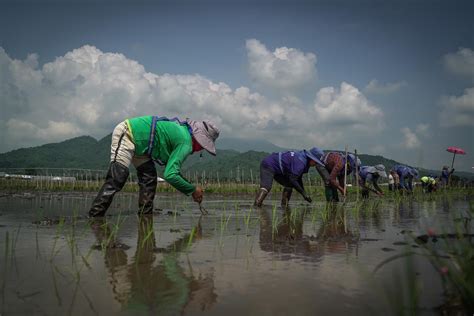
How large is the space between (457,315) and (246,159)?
147 meters

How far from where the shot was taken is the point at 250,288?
1742 millimetres

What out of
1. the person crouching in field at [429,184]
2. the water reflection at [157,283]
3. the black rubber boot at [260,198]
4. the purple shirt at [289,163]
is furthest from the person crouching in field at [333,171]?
the person crouching in field at [429,184]

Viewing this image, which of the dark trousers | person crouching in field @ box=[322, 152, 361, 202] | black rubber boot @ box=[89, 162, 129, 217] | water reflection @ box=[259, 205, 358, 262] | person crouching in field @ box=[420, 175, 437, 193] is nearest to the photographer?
water reflection @ box=[259, 205, 358, 262]

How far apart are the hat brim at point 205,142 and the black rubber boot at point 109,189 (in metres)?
1.09

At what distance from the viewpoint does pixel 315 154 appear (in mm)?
8703

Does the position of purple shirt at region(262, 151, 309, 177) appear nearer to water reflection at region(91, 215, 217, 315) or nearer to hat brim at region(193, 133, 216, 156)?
hat brim at region(193, 133, 216, 156)

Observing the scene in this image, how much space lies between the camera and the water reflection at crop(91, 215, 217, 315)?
1.52 meters

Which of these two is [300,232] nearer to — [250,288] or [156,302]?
[250,288]

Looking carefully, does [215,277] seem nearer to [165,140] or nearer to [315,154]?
[165,140]

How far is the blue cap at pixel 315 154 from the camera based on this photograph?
8500 mm

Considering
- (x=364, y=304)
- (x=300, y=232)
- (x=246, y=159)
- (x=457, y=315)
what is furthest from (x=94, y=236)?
(x=246, y=159)

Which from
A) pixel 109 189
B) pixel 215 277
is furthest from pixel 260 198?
pixel 215 277

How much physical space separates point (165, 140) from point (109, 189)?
1.01m

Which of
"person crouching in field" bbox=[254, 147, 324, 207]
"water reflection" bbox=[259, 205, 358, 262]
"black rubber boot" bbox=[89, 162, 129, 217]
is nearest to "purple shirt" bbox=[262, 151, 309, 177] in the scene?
"person crouching in field" bbox=[254, 147, 324, 207]
